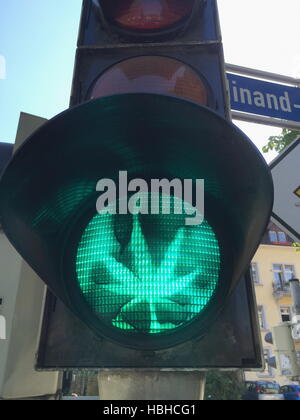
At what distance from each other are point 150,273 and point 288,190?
883mm

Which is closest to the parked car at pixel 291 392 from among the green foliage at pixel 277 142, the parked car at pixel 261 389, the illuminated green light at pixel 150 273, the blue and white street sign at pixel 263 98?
the parked car at pixel 261 389

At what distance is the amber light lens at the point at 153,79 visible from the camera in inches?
49.7

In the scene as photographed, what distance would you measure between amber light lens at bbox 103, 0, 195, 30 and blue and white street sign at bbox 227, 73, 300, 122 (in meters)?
0.82

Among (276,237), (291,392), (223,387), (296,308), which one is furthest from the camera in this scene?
(276,237)

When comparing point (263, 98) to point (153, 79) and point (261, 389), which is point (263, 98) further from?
point (261, 389)

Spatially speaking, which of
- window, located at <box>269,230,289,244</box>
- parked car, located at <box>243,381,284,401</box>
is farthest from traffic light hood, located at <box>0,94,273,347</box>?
window, located at <box>269,230,289,244</box>

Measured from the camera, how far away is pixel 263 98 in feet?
7.65

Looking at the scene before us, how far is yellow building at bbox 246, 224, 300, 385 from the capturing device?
22.7 meters

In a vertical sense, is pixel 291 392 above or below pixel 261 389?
below

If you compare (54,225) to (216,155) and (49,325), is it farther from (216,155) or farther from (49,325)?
(216,155)

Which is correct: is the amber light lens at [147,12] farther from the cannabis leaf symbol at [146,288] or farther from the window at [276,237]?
the window at [276,237]

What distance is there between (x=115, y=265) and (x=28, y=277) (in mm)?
532

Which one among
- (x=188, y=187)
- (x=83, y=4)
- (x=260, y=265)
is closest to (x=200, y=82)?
(x=188, y=187)

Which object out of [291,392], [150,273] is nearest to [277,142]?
[150,273]
